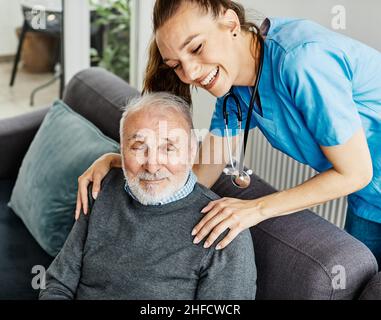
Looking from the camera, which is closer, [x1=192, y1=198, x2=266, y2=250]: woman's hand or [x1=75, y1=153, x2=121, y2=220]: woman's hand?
[x1=192, y1=198, x2=266, y2=250]: woman's hand

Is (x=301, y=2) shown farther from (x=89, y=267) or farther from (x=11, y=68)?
(x=11, y=68)

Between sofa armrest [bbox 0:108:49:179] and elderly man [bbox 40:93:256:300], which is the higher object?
elderly man [bbox 40:93:256:300]

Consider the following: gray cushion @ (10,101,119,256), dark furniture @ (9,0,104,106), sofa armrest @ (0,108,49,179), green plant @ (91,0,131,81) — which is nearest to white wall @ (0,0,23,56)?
dark furniture @ (9,0,104,106)

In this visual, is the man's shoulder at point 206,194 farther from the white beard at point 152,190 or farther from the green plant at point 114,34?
the green plant at point 114,34

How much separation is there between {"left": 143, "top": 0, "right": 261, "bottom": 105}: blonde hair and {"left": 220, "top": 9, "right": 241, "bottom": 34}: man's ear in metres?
0.01

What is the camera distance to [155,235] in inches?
60.4

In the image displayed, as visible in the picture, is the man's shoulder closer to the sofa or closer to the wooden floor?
the sofa

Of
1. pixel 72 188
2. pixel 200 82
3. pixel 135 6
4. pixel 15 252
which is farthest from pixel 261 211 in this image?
pixel 135 6

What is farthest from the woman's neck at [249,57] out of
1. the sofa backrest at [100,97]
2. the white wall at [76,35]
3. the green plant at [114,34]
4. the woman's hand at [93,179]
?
the green plant at [114,34]

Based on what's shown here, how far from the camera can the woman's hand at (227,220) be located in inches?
55.9

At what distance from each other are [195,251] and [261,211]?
186mm

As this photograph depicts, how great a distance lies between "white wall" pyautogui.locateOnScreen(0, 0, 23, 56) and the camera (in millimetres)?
3090

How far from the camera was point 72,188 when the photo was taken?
2.10 metres

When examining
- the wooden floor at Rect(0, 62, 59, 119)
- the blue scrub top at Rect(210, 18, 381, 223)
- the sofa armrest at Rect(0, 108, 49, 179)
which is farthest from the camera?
the wooden floor at Rect(0, 62, 59, 119)
